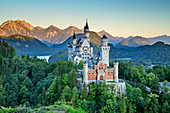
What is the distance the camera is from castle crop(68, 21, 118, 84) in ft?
154

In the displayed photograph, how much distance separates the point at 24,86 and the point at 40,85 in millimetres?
6041

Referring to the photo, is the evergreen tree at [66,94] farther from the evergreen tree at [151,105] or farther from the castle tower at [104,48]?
the evergreen tree at [151,105]

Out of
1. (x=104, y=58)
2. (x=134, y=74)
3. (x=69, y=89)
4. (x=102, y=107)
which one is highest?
(x=104, y=58)

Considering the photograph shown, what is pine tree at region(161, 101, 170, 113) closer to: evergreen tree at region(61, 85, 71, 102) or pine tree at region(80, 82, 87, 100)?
pine tree at region(80, 82, 87, 100)

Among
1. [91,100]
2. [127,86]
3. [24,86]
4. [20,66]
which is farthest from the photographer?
[20,66]

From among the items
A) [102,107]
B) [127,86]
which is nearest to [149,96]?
[127,86]

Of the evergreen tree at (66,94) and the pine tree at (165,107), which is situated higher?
the evergreen tree at (66,94)

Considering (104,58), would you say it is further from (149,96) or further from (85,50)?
(149,96)

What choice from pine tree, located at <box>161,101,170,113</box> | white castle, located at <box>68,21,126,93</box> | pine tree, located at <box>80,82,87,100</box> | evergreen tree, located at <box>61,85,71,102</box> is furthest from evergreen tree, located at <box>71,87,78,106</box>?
pine tree, located at <box>161,101,170,113</box>

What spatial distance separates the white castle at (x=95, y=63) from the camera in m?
46.2

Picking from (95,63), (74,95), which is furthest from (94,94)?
(95,63)

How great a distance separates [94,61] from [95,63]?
8.14 m

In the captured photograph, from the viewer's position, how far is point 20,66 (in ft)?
252

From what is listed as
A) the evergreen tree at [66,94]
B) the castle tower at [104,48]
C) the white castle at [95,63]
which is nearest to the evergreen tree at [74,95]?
the evergreen tree at [66,94]
